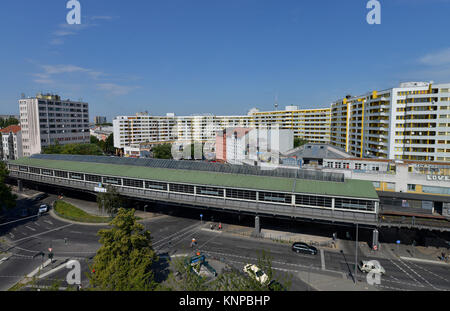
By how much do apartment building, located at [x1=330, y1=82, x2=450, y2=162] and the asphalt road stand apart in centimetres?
4716

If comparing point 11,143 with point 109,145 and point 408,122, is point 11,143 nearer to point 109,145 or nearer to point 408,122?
point 109,145

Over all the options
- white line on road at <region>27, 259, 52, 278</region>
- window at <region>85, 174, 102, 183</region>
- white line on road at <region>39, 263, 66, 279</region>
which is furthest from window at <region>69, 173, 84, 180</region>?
white line on road at <region>39, 263, 66, 279</region>

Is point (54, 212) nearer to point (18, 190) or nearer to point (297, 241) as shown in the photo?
point (18, 190)

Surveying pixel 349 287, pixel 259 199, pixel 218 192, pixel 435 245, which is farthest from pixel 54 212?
pixel 435 245

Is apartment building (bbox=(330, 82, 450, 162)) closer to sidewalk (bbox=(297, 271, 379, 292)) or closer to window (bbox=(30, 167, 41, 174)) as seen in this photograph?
sidewalk (bbox=(297, 271, 379, 292))

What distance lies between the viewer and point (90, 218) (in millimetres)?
50219

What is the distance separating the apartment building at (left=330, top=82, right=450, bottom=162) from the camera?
68375 mm

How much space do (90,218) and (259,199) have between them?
31.3 m

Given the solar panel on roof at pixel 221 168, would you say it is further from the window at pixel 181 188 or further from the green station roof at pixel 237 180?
the window at pixel 181 188

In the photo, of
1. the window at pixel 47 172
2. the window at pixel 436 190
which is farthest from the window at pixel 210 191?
the window at pixel 47 172

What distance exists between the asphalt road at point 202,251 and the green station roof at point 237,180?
7.80 metres

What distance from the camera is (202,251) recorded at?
37.4 metres

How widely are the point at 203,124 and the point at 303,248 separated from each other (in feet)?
432

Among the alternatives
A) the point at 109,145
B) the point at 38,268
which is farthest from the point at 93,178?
the point at 109,145
